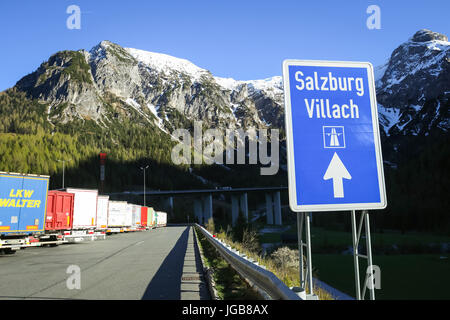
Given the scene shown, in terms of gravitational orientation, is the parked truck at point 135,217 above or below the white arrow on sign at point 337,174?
below

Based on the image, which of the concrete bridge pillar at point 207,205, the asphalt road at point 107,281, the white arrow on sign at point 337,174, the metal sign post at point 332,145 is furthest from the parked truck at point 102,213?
the concrete bridge pillar at point 207,205

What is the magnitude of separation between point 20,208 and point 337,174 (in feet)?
55.1

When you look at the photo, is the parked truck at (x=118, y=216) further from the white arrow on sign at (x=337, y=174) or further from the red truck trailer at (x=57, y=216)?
the white arrow on sign at (x=337, y=174)

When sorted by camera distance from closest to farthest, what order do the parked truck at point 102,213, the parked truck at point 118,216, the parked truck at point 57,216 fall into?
the parked truck at point 57,216 < the parked truck at point 102,213 < the parked truck at point 118,216

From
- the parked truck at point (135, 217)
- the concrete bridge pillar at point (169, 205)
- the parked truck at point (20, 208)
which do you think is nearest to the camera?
the parked truck at point (20, 208)

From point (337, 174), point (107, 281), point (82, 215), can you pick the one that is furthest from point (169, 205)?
point (337, 174)

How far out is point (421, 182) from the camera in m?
120

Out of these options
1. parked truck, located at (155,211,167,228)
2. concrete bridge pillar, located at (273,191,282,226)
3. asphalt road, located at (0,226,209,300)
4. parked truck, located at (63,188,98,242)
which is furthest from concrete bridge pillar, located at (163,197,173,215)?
asphalt road, located at (0,226,209,300)

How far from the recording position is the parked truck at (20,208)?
15.4 metres
